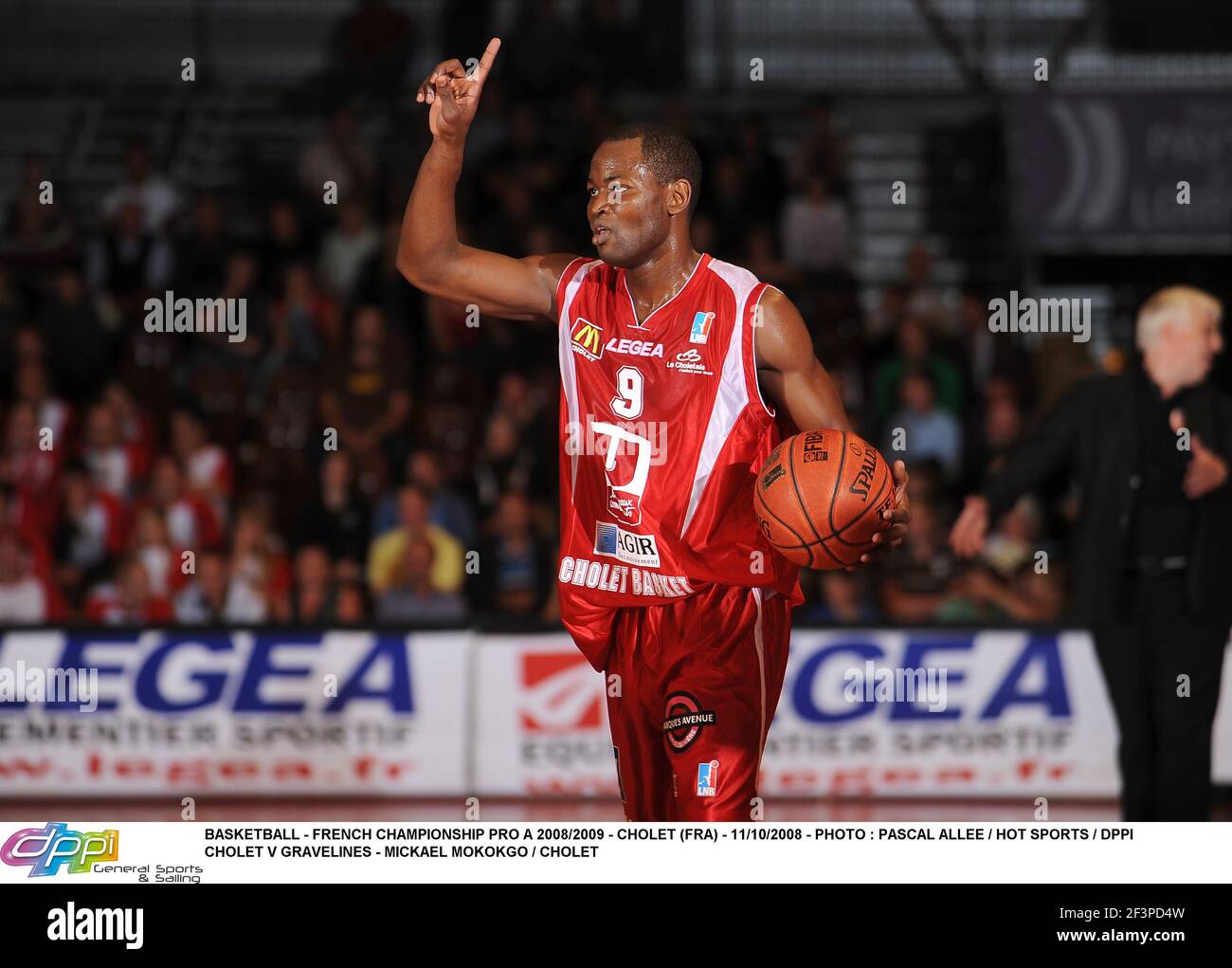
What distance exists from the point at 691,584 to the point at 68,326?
8083 millimetres

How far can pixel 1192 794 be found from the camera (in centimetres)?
605

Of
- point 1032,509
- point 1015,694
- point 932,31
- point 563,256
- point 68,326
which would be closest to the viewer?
point 563,256

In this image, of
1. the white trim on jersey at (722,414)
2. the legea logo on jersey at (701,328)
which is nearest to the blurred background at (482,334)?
the white trim on jersey at (722,414)

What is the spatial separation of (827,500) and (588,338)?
0.92 m

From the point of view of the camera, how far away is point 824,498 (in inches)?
173

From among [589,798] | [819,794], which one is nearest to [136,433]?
[589,798]

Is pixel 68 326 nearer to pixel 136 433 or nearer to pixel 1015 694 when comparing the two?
pixel 136 433

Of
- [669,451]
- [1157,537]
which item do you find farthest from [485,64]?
[1157,537]

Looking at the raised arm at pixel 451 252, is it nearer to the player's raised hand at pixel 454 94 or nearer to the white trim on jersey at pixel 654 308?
the player's raised hand at pixel 454 94

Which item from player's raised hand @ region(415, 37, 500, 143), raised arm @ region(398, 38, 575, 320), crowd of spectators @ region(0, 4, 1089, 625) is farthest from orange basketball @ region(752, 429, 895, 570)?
crowd of spectators @ region(0, 4, 1089, 625)

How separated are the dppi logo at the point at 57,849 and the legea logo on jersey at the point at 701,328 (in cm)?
211

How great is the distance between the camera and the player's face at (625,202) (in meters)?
4.63

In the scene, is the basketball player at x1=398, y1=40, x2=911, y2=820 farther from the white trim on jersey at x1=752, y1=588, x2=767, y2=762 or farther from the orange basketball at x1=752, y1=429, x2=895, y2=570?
the orange basketball at x1=752, y1=429, x2=895, y2=570
